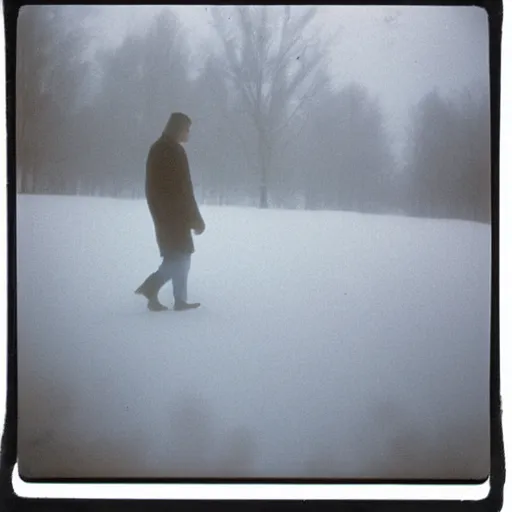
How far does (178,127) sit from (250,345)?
596 mm

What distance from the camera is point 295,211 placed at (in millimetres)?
1700

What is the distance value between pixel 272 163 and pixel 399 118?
13.7 inches

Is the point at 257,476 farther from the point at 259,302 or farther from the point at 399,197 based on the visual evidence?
the point at 399,197

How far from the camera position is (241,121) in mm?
1687

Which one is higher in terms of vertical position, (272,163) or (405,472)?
(272,163)

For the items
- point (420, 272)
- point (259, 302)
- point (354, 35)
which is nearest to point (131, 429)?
point (259, 302)

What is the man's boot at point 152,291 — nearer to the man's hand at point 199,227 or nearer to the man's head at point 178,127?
the man's hand at point 199,227

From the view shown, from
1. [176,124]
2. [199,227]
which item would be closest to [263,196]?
[199,227]

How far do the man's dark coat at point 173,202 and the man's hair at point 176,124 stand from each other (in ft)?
0.16

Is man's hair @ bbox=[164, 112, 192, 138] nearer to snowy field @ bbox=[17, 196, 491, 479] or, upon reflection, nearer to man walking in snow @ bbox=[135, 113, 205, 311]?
man walking in snow @ bbox=[135, 113, 205, 311]

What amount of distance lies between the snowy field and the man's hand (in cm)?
2

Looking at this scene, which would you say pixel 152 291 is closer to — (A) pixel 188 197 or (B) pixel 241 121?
(A) pixel 188 197

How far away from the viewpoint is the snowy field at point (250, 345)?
5.57 ft

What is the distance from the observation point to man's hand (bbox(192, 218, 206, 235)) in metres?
1.70
